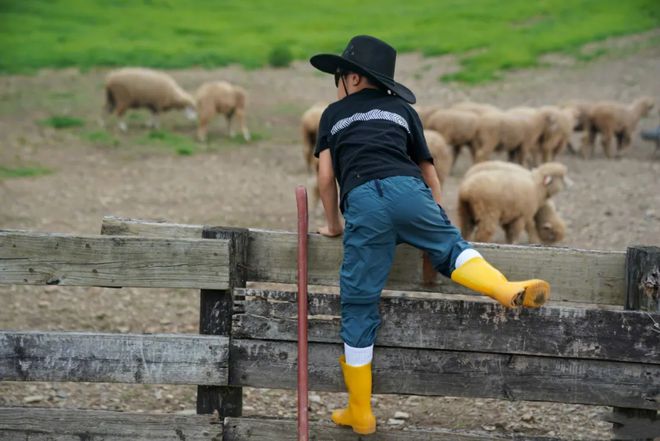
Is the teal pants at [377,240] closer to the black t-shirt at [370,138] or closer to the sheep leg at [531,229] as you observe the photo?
the black t-shirt at [370,138]

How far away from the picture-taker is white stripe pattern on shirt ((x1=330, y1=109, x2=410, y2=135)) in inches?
183

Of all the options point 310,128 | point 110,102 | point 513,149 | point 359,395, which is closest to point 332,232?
point 359,395

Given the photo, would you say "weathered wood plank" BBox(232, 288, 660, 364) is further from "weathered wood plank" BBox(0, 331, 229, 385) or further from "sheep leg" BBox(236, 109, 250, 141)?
"sheep leg" BBox(236, 109, 250, 141)

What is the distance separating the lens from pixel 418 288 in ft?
15.8

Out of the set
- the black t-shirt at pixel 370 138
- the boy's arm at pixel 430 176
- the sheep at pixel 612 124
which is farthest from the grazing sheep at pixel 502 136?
the black t-shirt at pixel 370 138

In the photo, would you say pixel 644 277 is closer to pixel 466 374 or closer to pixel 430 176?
pixel 466 374

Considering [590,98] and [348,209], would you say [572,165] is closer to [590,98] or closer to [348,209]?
[590,98]

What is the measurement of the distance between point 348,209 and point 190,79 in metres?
19.9

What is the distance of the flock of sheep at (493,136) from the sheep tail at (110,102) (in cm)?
2

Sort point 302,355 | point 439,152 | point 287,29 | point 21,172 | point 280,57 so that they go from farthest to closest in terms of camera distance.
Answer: point 287,29
point 280,57
point 21,172
point 439,152
point 302,355

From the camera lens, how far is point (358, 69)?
468 cm

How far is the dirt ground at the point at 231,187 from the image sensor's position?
6.71 meters

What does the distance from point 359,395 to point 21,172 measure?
11369 mm

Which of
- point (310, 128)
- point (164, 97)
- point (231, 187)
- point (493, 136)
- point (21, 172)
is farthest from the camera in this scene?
point (164, 97)
